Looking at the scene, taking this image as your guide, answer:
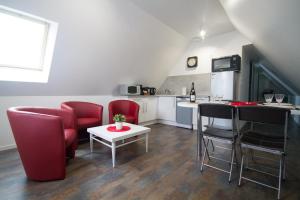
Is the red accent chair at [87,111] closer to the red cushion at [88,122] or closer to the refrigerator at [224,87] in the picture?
the red cushion at [88,122]

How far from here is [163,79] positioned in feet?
18.5

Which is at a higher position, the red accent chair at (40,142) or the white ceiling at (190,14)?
the white ceiling at (190,14)

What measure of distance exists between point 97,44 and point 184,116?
116 inches

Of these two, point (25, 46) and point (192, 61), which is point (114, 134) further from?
point (192, 61)

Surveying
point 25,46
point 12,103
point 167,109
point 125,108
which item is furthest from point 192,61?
point 12,103

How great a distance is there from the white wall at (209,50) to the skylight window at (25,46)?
383cm

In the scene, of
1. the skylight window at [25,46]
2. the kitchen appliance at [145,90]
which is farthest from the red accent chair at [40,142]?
the kitchen appliance at [145,90]

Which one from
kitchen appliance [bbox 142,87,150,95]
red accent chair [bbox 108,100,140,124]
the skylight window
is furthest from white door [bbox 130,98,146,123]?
the skylight window

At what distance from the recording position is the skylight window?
250 centimetres

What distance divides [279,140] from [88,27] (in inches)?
132

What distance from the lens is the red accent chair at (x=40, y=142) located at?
1.69 m

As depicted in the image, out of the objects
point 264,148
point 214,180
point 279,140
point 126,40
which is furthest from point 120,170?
point 126,40

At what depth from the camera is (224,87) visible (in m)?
3.86

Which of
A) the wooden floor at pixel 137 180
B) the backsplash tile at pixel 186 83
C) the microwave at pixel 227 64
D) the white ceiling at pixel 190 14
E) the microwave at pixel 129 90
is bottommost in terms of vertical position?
the wooden floor at pixel 137 180
